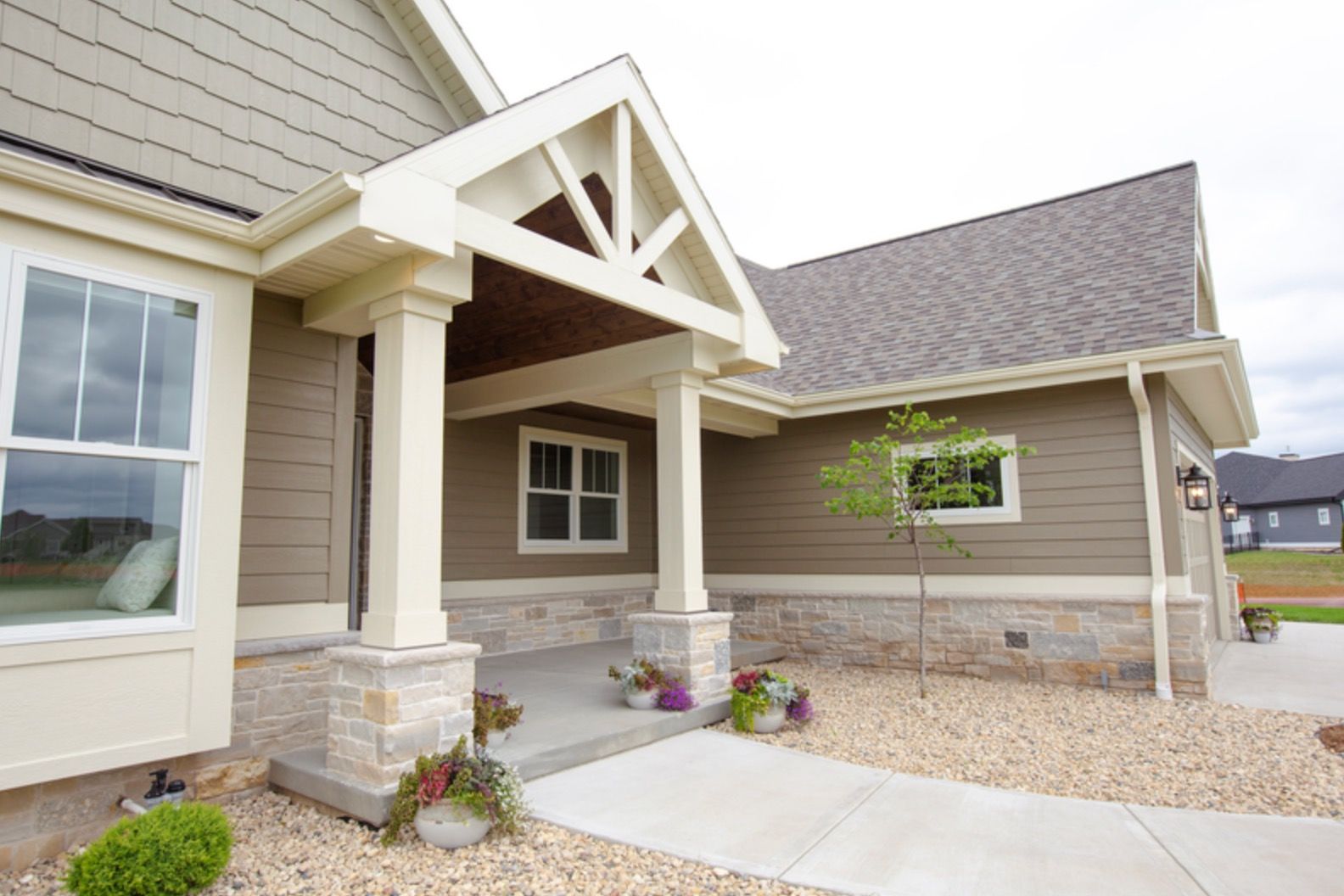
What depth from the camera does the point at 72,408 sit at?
12.4 ft

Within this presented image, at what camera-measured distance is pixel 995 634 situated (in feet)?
27.4

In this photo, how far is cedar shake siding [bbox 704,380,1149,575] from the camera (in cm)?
786

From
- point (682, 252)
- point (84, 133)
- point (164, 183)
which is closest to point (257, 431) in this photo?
point (164, 183)

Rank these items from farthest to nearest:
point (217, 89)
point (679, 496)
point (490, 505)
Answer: point (490, 505) → point (679, 496) → point (217, 89)

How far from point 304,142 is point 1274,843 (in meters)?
6.88

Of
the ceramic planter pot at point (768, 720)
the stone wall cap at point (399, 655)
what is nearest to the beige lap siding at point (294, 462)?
the stone wall cap at point (399, 655)

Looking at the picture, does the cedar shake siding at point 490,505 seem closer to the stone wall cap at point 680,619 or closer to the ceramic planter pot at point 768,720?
the stone wall cap at point 680,619

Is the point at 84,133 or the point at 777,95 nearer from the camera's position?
the point at 84,133

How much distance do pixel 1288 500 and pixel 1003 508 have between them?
41.3 m

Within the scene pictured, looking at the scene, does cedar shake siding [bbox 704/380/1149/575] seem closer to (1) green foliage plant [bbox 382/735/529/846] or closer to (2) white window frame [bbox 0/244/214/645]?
(1) green foliage plant [bbox 382/735/529/846]

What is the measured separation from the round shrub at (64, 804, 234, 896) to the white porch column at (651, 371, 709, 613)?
3.51 m

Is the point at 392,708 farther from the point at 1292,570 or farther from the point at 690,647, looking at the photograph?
the point at 1292,570

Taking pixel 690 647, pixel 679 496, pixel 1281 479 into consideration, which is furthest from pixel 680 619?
pixel 1281 479

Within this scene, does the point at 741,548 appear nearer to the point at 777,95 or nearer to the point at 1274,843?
the point at 1274,843
